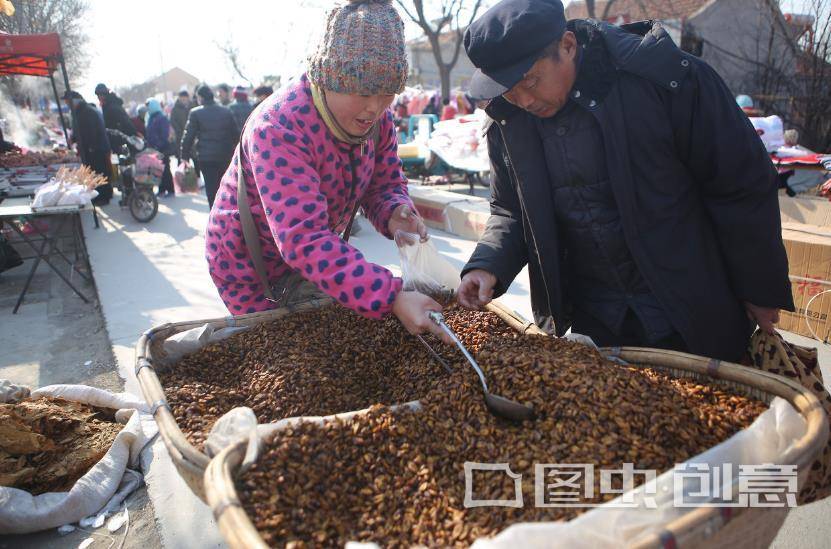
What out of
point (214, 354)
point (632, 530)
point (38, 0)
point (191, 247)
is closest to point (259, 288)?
point (214, 354)

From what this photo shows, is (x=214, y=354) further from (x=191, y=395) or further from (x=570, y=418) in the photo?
(x=570, y=418)

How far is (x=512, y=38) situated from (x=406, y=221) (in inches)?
32.2

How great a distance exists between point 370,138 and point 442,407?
960 millimetres

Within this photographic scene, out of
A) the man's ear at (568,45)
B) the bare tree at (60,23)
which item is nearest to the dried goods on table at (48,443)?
the man's ear at (568,45)

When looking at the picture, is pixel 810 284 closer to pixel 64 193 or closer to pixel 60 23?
pixel 64 193

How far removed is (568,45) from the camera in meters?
1.55

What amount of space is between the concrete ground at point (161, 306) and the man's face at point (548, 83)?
5.95ft

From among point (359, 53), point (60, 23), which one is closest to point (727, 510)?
point (359, 53)

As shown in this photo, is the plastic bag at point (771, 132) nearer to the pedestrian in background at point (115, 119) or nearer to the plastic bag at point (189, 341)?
the plastic bag at point (189, 341)

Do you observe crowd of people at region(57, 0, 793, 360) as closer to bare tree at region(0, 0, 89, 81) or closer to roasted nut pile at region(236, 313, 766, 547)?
roasted nut pile at region(236, 313, 766, 547)

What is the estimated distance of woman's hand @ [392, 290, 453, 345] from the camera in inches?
57.1

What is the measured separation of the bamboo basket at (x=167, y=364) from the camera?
3.90 ft

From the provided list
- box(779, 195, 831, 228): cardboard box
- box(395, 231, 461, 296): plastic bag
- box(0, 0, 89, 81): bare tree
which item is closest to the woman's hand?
box(395, 231, 461, 296): plastic bag

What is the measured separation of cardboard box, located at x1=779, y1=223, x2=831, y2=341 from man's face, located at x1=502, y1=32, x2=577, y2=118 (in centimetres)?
280
